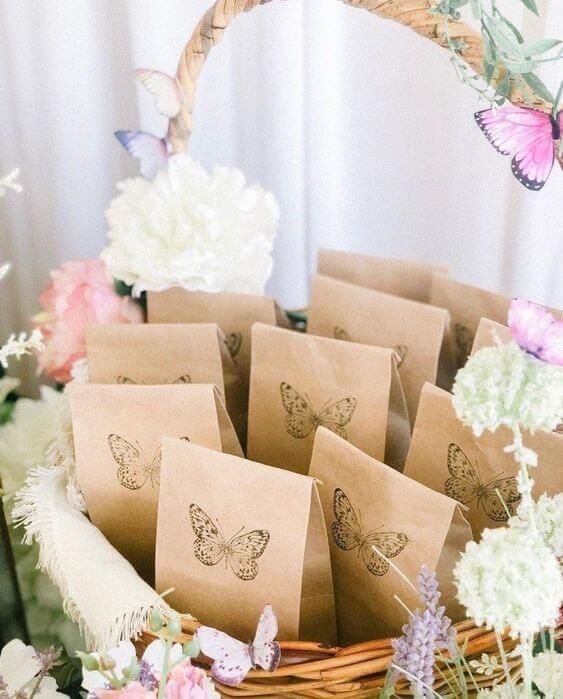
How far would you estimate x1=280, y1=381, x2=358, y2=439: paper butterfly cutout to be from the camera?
667 mm

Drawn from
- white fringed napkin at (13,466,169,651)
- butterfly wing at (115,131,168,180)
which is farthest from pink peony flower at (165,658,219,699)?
butterfly wing at (115,131,168,180)

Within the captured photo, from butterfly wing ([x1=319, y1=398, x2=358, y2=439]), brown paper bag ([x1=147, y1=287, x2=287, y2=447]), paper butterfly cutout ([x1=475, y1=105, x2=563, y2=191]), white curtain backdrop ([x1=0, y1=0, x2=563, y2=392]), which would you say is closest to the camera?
paper butterfly cutout ([x1=475, y1=105, x2=563, y2=191])

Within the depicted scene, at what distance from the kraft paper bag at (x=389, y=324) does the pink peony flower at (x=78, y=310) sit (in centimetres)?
22

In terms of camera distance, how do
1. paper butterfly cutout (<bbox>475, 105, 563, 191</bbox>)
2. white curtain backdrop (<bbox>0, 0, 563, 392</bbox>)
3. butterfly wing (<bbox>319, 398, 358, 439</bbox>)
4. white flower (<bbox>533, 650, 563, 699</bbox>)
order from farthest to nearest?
white curtain backdrop (<bbox>0, 0, 563, 392</bbox>), butterfly wing (<bbox>319, 398, 358, 439</bbox>), paper butterfly cutout (<bbox>475, 105, 563, 191</bbox>), white flower (<bbox>533, 650, 563, 699</bbox>)

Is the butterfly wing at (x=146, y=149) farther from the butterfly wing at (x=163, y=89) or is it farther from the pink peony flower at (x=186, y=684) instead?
the pink peony flower at (x=186, y=684)

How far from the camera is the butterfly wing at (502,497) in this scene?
573 mm

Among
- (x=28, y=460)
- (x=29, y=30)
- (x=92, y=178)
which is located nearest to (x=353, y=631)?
(x=28, y=460)

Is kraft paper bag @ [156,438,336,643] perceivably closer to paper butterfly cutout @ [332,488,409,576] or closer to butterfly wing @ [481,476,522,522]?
paper butterfly cutout @ [332,488,409,576]

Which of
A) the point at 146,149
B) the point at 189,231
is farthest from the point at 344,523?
the point at 146,149

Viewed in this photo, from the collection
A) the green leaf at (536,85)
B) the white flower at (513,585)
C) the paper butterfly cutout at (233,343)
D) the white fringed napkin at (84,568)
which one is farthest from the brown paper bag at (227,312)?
the white flower at (513,585)

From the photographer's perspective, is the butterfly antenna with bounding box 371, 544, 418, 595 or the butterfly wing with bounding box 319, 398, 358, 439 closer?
the butterfly antenna with bounding box 371, 544, 418, 595

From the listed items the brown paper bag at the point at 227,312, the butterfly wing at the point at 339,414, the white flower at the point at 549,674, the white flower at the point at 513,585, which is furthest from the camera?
the brown paper bag at the point at 227,312

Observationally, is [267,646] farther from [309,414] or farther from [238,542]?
[309,414]

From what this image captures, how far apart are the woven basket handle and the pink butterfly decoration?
0.30 metres
